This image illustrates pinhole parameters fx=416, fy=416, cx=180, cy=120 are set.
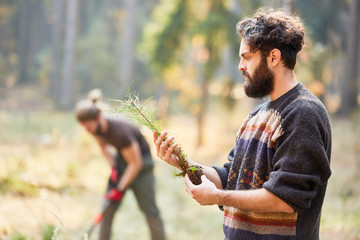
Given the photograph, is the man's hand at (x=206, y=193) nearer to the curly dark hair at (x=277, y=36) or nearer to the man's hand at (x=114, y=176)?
the curly dark hair at (x=277, y=36)

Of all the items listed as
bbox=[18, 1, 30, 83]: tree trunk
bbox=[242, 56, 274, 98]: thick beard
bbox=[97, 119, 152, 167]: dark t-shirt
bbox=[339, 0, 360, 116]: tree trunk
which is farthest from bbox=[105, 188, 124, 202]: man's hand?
bbox=[18, 1, 30, 83]: tree trunk

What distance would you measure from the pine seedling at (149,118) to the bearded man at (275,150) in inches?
4.7

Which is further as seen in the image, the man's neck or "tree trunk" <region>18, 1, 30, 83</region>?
"tree trunk" <region>18, 1, 30, 83</region>

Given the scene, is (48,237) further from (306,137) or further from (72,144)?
(72,144)

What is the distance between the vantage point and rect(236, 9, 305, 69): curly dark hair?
1994 mm

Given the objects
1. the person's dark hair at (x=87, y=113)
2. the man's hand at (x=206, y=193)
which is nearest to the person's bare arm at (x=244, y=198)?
the man's hand at (x=206, y=193)

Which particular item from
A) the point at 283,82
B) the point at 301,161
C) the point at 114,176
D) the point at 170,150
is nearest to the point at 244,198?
the point at 301,161

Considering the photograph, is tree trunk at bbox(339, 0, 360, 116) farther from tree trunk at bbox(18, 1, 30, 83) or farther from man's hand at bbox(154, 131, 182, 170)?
tree trunk at bbox(18, 1, 30, 83)

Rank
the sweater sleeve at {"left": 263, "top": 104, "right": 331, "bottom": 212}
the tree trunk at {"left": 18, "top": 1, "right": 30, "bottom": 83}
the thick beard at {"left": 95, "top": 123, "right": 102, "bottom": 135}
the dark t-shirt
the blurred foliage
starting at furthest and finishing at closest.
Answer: the tree trunk at {"left": 18, "top": 1, "right": 30, "bottom": 83}
the blurred foliage
the thick beard at {"left": 95, "top": 123, "right": 102, "bottom": 135}
the dark t-shirt
the sweater sleeve at {"left": 263, "top": 104, "right": 331, "bottom": 212}

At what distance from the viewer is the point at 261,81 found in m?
2.06

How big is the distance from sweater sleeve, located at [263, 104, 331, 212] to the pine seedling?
50 cm

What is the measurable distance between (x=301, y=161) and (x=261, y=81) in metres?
0.46

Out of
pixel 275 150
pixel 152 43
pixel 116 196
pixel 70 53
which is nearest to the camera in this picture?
pixel 275 150

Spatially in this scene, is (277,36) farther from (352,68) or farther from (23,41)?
(23,41)
